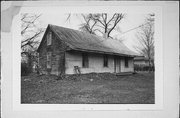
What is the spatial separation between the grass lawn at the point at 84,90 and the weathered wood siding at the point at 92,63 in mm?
110

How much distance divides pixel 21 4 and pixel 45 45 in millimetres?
728

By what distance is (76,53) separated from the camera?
336 cm

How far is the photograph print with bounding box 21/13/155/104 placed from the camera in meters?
3.30

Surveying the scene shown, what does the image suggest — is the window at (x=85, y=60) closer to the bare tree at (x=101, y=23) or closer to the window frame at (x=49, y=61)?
the bare tree at (x=101, y=23)

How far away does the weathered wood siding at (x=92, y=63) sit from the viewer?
10.9 feet

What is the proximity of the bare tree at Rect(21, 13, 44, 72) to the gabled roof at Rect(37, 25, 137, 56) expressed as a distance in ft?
0.76

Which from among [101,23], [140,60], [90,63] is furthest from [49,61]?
[140,60]

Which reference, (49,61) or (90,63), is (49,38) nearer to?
(49,61)

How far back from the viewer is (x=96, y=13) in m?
3.29

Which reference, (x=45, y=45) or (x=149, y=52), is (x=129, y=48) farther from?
(x=45, y=45)

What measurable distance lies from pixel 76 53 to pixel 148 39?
1.14 m

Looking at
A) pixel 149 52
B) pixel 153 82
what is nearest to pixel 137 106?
pixel 153 82

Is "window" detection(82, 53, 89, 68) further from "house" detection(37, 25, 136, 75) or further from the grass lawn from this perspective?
the grass lawn

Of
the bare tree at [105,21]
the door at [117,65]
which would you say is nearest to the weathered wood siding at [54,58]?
the bare tree at [105,21]
